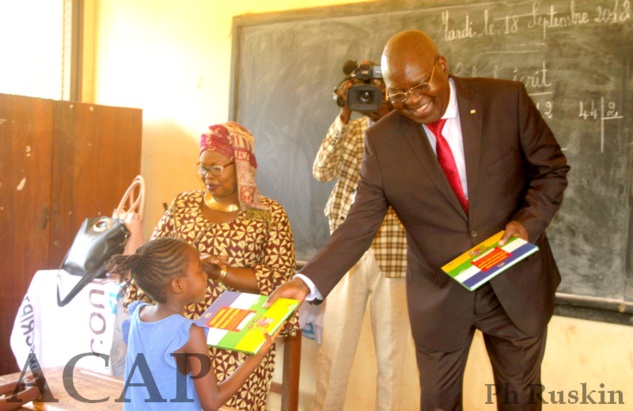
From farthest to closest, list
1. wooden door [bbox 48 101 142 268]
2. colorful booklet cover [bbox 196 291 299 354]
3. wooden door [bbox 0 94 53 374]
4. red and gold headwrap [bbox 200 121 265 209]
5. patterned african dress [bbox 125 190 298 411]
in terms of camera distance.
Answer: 1. wooden door [bbox 48 101 142 268]
2. wooden door [bbox 0 94 53 374]
3. red and gold headwrap [bbox 200 121 265 209]
4. patterned african dress [bbox 125 190 298 411]
5. colorful booklet cover [bbox 196 291 299 354]

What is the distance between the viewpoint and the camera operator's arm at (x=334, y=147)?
3.42 meters

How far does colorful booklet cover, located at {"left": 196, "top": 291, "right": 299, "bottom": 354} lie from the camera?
1.87 m

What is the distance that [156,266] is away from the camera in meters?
2.18

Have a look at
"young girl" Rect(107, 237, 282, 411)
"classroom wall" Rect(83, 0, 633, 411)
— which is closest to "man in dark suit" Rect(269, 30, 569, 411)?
"young girl" Rect(107, 237, 282, 411)

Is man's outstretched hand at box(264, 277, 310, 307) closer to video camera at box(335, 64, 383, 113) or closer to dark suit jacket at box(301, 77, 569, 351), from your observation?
dark suit jacket at box(301, 77, 569, 351)

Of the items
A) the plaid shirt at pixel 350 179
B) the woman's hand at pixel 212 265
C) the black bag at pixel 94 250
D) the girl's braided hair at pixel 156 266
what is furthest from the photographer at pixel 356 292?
the girl's braided hair at pixel 156 266

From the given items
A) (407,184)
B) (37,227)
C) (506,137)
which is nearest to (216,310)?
(407,184)

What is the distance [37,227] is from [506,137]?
3209 millimetres

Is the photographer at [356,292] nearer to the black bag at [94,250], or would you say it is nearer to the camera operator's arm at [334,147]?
the camera operator's arm at [334,147]

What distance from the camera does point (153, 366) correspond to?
81.4 inches

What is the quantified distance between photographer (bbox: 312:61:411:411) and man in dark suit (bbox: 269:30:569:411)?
3.19 feet

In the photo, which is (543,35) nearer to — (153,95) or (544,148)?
(544,148)

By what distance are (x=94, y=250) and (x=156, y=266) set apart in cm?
189

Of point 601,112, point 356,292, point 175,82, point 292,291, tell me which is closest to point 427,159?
point 292,291
